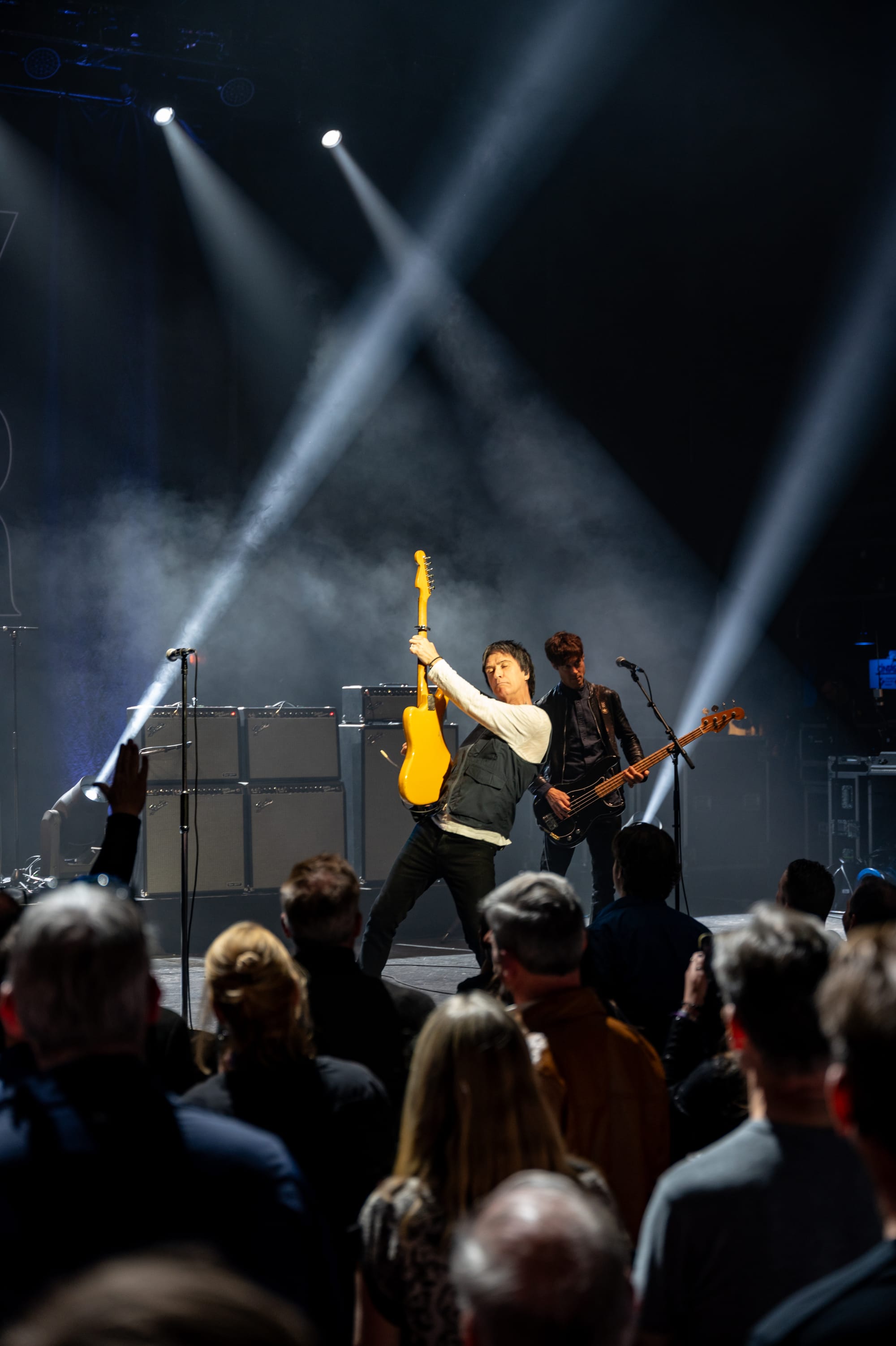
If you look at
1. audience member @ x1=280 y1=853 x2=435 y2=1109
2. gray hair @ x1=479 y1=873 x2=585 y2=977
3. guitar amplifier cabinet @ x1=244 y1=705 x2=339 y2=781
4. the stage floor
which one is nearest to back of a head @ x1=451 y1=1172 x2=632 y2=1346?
gray hair @ x1=479 y1=873 x2=585 y2=977

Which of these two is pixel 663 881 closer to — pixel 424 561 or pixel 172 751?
pixel 424 561

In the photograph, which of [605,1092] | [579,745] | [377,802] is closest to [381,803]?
[377,802]

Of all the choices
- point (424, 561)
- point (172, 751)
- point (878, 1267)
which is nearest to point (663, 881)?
point (878, 1267)

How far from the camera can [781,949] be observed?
58.4 inches

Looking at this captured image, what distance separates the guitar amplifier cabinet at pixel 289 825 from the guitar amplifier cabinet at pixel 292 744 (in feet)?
0.25

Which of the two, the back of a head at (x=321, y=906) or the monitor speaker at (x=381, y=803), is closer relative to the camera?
the back of a head at (x=321, y=906)

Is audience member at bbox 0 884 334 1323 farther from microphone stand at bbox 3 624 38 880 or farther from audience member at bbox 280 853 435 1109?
microphone stand at bbox 3 624 38 880

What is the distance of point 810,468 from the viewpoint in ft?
32.4

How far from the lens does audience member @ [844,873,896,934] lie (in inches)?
129

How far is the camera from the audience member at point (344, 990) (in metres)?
2.23

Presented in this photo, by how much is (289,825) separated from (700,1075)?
17.5 feet

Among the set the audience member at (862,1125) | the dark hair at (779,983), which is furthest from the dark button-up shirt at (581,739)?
the audience member at (862,1125)

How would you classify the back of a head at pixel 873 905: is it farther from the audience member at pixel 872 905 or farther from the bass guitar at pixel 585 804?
the bass guitar at pixel 585 804

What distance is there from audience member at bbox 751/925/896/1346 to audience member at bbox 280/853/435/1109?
1.25 metres
